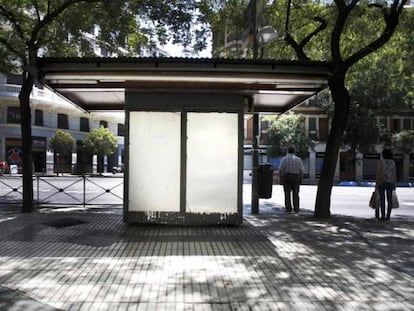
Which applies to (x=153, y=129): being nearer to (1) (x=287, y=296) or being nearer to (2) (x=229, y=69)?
(2) (x=229, y=69)

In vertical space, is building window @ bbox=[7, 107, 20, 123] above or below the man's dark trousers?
above

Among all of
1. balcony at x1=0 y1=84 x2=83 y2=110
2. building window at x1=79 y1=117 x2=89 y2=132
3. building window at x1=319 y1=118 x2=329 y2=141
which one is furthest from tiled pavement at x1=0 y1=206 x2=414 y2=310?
building window at x1=79 y1=117 x2=89 y2=132

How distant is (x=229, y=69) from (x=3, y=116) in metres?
44.4

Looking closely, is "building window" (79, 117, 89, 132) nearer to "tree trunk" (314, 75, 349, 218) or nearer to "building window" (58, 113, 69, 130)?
"building window" (58, 113, 69, 130)

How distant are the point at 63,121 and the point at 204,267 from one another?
168 ft

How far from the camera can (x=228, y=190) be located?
1085cm

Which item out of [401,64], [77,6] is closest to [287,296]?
[77,6]

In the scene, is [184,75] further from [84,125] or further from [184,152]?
[84,125]

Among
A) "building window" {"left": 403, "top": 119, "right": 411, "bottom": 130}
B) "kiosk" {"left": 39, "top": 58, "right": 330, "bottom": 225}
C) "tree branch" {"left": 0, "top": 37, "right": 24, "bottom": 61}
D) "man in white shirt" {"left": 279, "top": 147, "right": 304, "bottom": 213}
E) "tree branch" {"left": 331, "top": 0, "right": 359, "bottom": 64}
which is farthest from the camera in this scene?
"building window" {"left": 403, "top": 119, "right": 411, "bottom": 130}

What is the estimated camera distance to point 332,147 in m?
13.2

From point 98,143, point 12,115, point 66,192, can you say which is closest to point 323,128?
point 98,143

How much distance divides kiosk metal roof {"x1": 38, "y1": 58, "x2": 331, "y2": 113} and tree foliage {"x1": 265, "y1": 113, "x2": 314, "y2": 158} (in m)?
37.9

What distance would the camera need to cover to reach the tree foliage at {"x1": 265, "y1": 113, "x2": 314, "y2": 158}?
48.8 meters

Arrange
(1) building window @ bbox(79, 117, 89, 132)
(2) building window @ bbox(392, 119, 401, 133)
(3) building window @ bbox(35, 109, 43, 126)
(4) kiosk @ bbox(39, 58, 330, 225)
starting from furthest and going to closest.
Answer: (1) building window @ bbox(79, 117, 89, 132) → (2) building window @ bbox(392, 119, 401, 133) → (3) building window @ bbox(35, 109, 43, 126) → (4) kiosk @ bbox(39, 58, 330, 225)
